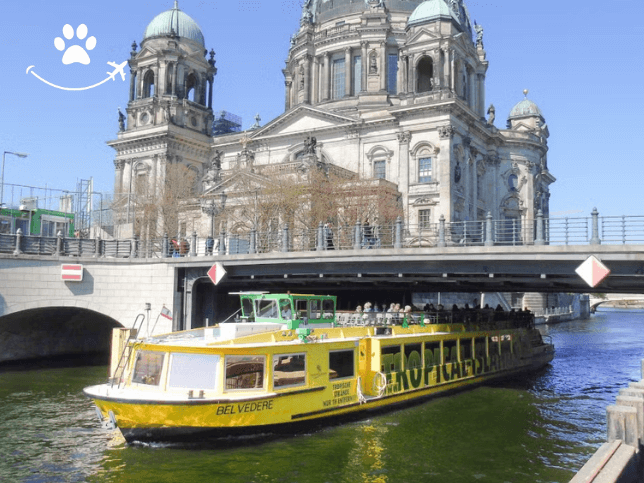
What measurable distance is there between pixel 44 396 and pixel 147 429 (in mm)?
9391

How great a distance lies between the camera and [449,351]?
25.6m

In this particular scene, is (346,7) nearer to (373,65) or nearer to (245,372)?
(373,65)

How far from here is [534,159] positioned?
73.4 meters

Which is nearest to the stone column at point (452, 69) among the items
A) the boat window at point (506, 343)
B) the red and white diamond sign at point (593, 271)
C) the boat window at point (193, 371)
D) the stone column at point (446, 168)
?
the stone column at point (446, 168)

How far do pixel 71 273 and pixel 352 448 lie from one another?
1952 centimetres

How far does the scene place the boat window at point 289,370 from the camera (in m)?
18.0

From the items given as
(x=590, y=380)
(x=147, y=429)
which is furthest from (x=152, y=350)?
(x=590, y=380)

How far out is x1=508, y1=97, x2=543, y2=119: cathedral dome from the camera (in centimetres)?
8662

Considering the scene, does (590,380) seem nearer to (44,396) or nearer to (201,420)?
(201,420)

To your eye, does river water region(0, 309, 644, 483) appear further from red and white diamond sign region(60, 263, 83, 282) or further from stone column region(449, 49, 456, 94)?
stone column region(449, 49, 456, 94)

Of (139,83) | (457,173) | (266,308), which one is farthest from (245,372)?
(139,83)

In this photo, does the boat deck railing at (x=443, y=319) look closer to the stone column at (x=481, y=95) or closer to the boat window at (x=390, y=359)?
the boat window at (x=390, y=359)

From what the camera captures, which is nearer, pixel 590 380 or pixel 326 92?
pixel 590 380

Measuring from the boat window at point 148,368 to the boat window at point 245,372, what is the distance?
1.89 m
